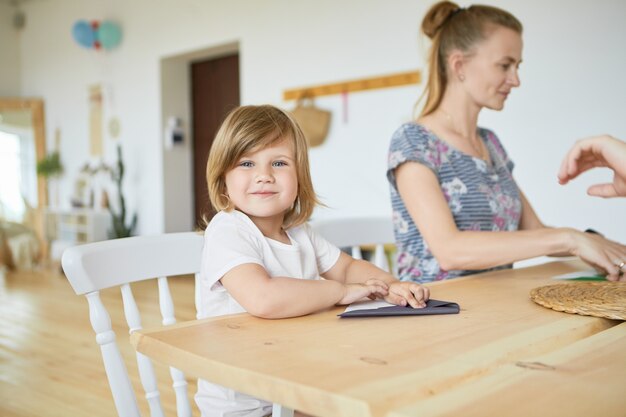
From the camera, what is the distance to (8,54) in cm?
821

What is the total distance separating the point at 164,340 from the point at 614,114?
10.5 feet

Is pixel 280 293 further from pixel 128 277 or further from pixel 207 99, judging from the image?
pixel 207 99

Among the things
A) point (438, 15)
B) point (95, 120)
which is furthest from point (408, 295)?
point (95, 120)

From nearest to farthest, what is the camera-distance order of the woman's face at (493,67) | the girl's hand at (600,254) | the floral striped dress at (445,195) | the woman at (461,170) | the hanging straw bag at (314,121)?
the girl's hand at (600,254), the woman at (461,170), the floral striped dress at (445,195), the woman's face at (493,67), the hanging straw bag at (314,121)

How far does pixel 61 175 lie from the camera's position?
25.6ft

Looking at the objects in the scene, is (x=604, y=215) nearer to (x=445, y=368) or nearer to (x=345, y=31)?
(x=345, y=31)

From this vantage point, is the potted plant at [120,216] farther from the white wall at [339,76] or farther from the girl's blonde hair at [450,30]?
the girl's blonde hair at [450,30]

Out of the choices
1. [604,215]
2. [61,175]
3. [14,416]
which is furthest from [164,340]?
[61,175]

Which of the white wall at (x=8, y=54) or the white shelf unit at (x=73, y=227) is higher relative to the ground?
the white wall at (x=8, y=54)

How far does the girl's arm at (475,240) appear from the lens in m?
1.35

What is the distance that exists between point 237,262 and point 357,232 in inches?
29.2

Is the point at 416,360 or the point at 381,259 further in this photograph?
the point at 381,259

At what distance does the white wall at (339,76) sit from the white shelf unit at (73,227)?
357 millimetres

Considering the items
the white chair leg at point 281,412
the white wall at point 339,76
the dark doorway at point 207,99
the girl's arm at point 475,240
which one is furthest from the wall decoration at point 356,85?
the white chair leg at point 281,412
